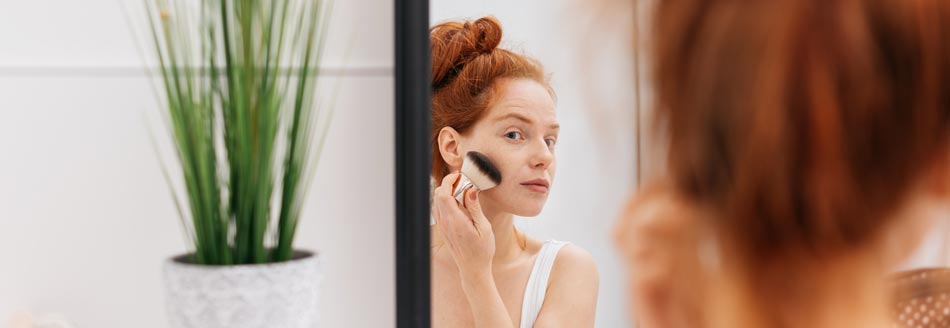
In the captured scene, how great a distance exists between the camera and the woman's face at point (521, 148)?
841mm

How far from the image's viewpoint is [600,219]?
0.85m

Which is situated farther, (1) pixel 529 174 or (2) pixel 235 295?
(1) pixel 529 174

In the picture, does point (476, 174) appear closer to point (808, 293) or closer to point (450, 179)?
point (450, 179)

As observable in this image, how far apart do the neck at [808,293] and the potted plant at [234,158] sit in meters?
0.36

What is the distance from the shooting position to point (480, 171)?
0.84 metres

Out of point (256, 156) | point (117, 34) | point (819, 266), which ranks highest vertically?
point (117, 34)

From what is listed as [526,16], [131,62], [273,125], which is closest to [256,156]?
[273,125]

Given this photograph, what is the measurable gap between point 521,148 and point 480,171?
0.05 meters

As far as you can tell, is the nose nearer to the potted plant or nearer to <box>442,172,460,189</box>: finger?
<box>442,172,460,189</box>: finger

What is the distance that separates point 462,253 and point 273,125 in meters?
0.22

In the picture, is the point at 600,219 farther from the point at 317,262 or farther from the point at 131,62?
the point at 131,62

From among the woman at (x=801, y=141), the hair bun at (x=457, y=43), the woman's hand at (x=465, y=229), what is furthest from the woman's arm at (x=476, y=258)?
the woman at (x=801, y=141)

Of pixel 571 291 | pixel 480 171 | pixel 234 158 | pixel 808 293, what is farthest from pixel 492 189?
pixel 808 293

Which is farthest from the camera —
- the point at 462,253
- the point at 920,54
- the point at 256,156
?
the point at 462,253
